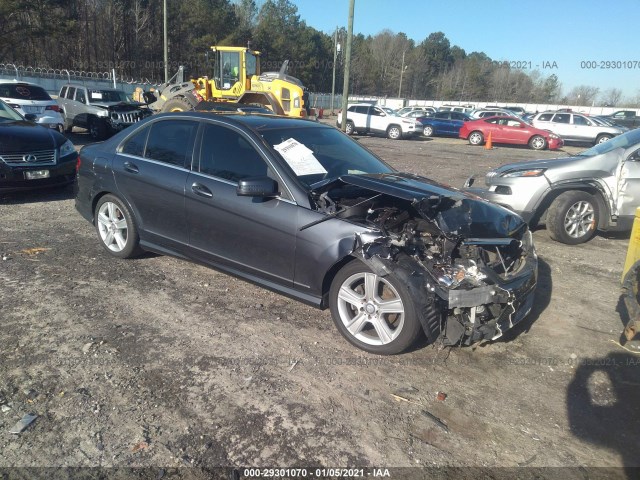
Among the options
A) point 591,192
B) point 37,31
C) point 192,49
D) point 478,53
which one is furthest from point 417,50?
point 591,192

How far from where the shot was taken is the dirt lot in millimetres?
2672

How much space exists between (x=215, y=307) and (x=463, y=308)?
2164 millimetres

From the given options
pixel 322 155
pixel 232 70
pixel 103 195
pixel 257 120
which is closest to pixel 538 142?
pixel 232 70

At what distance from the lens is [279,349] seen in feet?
12.1

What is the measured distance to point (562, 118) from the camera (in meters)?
24.5

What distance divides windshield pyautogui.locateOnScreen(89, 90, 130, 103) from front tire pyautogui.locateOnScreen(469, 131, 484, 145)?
16406 mm

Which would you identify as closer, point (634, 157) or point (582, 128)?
point (634, 157)

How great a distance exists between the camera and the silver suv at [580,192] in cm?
640

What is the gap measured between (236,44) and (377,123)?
Answer: 119ft

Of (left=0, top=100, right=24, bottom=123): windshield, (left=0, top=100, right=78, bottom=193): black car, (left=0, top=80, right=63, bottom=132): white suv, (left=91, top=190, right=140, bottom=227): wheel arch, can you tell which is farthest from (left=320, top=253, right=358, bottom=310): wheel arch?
(left=0, top=80, right=63, bottom=132): white suv

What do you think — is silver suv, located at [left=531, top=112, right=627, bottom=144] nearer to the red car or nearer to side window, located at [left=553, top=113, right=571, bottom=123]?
side window, located at [left=553, top=113, right=571, bottom=123]

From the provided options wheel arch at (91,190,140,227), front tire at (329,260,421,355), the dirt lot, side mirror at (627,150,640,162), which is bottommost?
the dirt lot

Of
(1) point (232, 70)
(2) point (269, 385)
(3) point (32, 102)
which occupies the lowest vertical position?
(2) point (269, 385)

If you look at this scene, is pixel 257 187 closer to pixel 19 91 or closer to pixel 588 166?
pixel 588 166
